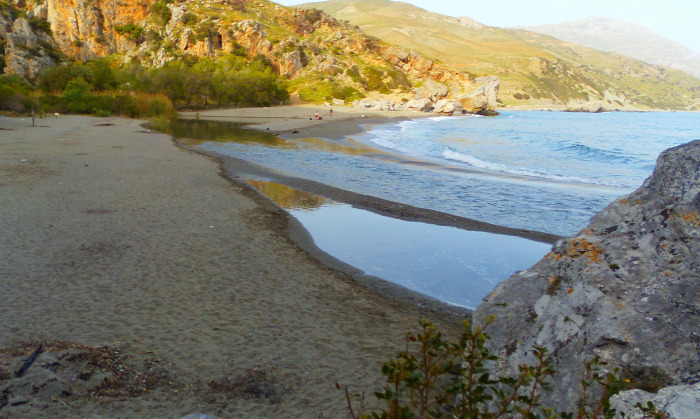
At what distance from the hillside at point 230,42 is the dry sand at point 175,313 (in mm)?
66389

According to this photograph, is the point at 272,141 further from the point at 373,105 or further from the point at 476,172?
the point at 373,105

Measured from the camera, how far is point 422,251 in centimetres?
886

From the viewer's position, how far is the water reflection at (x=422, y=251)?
289 inches

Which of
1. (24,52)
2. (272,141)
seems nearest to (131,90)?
(272,141)

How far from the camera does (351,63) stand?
93.2m

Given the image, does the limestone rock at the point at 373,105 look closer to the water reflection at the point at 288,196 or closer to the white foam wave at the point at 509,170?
the white foam wave at the point at 509,170

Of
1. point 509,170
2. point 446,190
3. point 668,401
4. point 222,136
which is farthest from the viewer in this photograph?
point 222,136

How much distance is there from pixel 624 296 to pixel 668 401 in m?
0.98

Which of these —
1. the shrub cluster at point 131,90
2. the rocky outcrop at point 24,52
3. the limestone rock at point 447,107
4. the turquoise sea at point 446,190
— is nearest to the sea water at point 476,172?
the turquoise sea at point 446,190

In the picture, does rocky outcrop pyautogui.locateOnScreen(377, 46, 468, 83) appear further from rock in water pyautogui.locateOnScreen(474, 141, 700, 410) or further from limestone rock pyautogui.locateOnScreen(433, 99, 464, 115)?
rock in water pyautogui.locateOnScreen(474, 141, 700, 410)

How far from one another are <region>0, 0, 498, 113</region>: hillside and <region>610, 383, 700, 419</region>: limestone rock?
2874 inches

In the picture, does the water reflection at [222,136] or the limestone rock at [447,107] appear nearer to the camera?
the water reflection at [222,136]

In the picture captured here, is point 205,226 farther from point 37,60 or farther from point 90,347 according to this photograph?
point 37,60

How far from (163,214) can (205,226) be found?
1.21 meters
